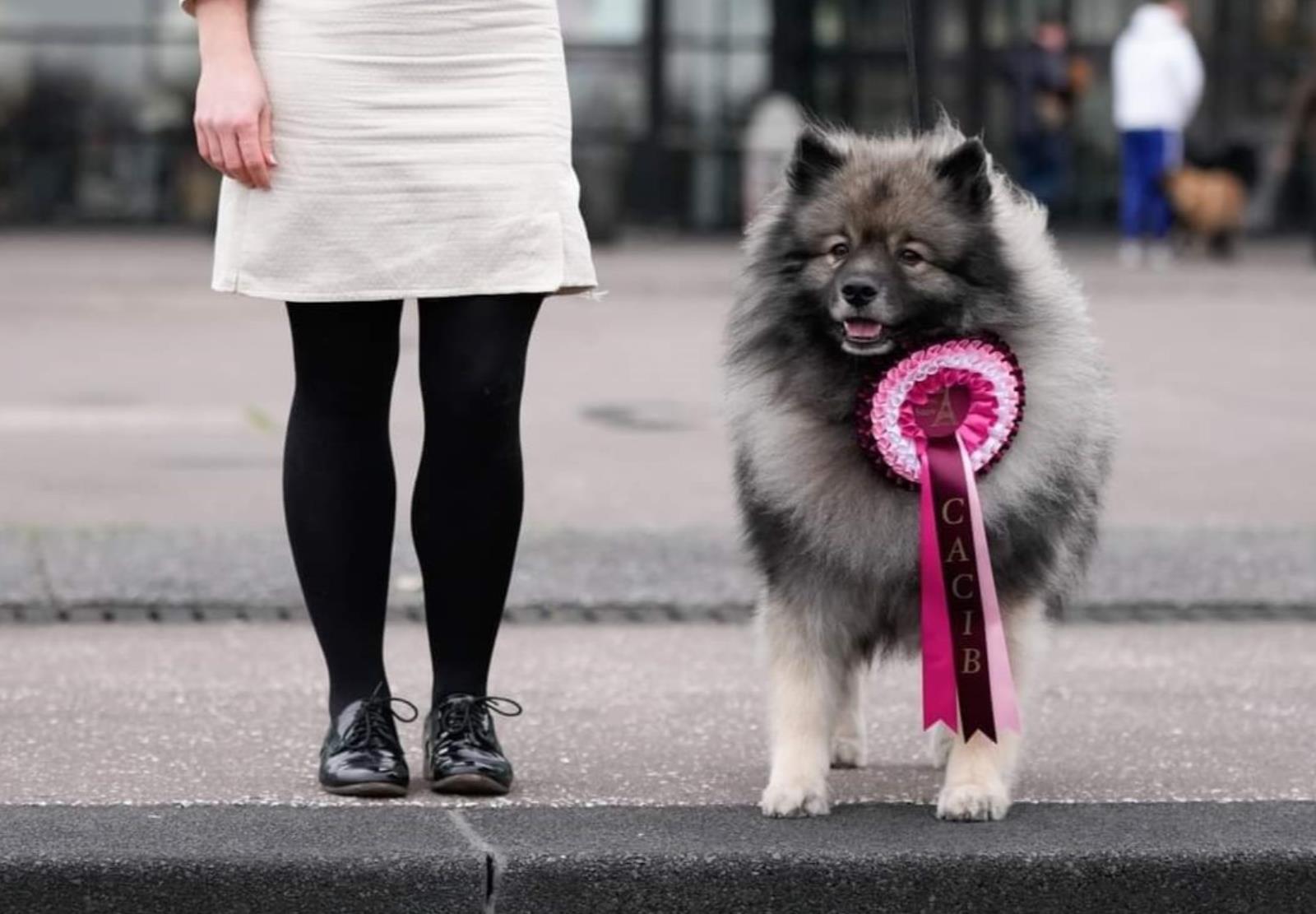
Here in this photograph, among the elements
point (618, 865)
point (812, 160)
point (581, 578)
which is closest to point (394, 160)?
point (812, 160)

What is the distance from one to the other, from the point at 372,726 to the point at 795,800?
751 millimetres

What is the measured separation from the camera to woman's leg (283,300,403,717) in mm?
4188

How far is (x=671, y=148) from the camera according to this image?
23.0 meters

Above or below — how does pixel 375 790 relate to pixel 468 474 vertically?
below

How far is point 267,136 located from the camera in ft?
13.3

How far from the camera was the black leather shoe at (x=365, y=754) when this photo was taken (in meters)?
4.21

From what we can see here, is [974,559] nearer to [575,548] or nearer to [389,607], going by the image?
[389,607]

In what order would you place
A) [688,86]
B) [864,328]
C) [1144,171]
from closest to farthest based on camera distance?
[864,328] < [1144,171] < [688,86]

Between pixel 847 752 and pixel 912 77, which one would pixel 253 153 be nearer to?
pixel 912 77

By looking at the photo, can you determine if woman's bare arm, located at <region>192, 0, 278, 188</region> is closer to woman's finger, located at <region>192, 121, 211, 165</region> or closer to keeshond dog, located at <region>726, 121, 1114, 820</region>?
woman's finger, located at <region>192, 121, 211, 165</region>

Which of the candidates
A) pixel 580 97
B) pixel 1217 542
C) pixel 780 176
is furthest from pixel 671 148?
pixel 780 176

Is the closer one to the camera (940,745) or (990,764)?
(990,764)

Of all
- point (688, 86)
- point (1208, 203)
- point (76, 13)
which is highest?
point (76, 13)

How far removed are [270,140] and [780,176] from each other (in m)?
0.84
